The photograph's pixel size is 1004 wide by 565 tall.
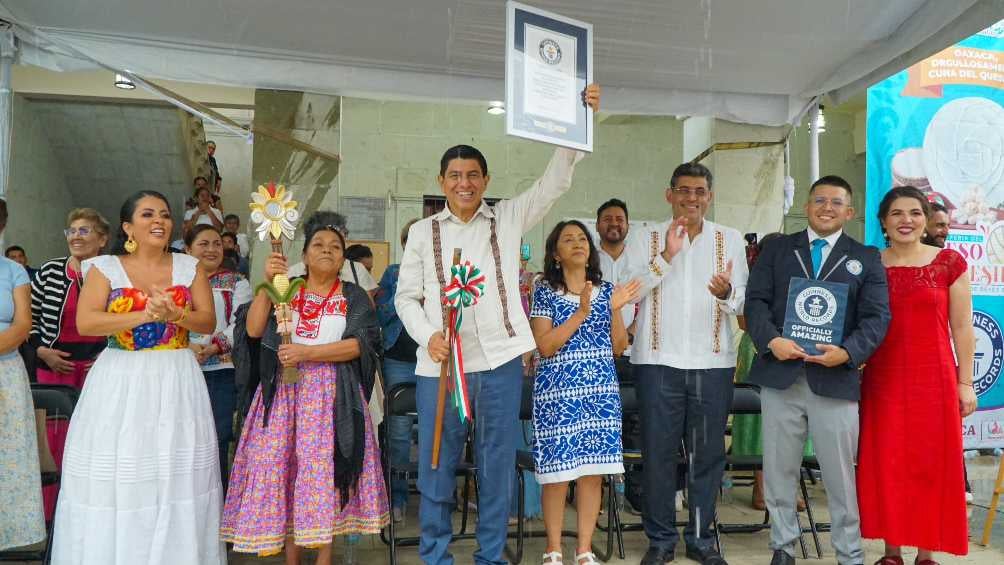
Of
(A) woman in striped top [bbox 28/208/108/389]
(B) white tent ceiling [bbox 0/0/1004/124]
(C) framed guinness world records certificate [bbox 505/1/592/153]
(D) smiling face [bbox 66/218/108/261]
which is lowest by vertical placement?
(A) woman in striped top [bbox 28/208/108/389]

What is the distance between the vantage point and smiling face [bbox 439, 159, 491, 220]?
141 inches

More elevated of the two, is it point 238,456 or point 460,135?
point 460,135

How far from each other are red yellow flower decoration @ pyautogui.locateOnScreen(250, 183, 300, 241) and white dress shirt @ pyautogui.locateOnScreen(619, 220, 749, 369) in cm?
173

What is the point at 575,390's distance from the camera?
374 centimetres

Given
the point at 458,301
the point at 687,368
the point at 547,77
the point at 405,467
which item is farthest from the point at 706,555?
the point at 547,77

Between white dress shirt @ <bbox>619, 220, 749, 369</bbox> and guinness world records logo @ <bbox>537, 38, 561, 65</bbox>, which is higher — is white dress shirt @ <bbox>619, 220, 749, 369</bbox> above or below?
below

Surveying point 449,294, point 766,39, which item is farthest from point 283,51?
point 766,39

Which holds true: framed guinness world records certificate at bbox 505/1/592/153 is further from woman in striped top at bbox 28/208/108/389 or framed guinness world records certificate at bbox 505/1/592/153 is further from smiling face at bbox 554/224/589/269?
woman in striped top at bbox 28/208/108/389

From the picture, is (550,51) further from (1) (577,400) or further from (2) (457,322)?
(1) (577,400)

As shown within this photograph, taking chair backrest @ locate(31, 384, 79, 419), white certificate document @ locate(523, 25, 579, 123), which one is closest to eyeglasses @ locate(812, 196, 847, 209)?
white certificate document @ locate(523, 25, 579, 123)

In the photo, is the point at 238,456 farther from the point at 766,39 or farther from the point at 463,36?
the point at 766,39

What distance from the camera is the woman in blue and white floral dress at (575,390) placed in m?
3.68

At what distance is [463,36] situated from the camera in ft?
15.7

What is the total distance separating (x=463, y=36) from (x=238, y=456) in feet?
9.10
